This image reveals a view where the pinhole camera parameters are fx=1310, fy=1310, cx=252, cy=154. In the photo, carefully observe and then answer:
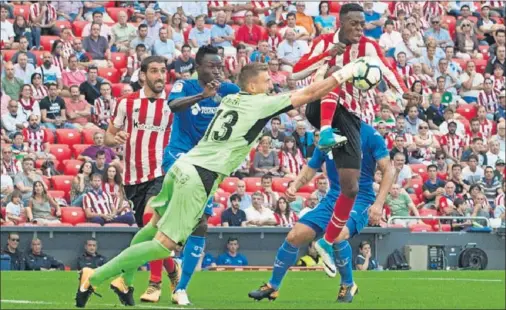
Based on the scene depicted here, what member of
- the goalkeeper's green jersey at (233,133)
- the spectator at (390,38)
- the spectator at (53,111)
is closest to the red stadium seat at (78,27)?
the spectator at (53,111)

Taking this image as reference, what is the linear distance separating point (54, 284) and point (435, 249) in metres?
9.83

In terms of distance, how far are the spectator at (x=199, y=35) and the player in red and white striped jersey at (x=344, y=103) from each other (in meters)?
14.5

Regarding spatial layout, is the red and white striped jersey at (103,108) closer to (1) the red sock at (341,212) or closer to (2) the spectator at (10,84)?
(2) the spectator at (10,84)

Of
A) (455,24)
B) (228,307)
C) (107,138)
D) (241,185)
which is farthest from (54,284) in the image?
(455,24)

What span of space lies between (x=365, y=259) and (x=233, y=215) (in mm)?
2416

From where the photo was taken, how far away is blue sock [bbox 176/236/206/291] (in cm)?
1220

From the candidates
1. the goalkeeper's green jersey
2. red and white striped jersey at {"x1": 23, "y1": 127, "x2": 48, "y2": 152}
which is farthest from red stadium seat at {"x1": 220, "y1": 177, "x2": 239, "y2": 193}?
the goalkeeper's green jersey

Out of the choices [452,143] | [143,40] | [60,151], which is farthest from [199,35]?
[452,143]

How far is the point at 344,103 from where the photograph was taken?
12844 millimetres

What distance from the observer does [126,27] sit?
26.9 metres

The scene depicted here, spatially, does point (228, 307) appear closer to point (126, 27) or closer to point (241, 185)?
point (241, 185)

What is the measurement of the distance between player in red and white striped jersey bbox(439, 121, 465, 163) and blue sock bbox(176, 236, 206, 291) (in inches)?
617

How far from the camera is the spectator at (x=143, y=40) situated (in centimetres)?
2645

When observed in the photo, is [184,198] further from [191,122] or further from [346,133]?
[346,133]
